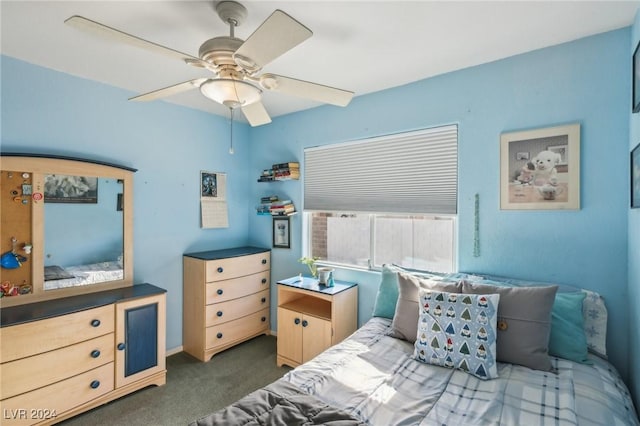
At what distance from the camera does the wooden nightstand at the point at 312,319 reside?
2566 millimetres

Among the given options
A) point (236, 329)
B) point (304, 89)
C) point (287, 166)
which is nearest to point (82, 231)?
point (236, 329)

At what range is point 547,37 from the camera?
1.87 m

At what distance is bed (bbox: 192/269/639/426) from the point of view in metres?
1.22

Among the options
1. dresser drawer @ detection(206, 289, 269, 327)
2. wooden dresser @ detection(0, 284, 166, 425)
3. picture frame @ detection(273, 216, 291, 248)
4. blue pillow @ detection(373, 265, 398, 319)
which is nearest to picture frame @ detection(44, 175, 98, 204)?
wooden dresser @ detection(0, 284, 166, 425)

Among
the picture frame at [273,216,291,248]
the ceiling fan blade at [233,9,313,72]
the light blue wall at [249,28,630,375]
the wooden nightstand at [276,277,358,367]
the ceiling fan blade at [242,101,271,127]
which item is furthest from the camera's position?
the picture frame at [273,216,291,248]

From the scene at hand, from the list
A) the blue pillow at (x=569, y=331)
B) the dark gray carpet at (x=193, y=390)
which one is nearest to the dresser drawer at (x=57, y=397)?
the dark gray carpet at (x=193, y=390)

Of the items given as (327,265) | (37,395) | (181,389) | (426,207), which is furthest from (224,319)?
(426,207)

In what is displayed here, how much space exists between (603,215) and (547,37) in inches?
44.9

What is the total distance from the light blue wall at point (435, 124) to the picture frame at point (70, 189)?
0.71 feet

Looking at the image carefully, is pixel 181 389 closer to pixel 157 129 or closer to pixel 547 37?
pixel 157 129

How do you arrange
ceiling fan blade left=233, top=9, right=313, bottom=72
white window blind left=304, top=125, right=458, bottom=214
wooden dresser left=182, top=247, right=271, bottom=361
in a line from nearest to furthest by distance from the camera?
ceiling fan blade left=233, top=9, right=313, bottom=72, white window blind left=304, top=125, right=458, bottom=214, wooden dresser left=182, top=247, right=271, bottom=361

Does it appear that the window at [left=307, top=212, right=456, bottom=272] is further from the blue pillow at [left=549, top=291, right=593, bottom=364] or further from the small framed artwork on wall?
the small framed artwork on wall

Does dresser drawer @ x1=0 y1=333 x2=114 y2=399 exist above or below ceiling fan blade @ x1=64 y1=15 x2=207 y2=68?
below

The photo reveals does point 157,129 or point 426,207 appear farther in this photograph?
point 157,129
